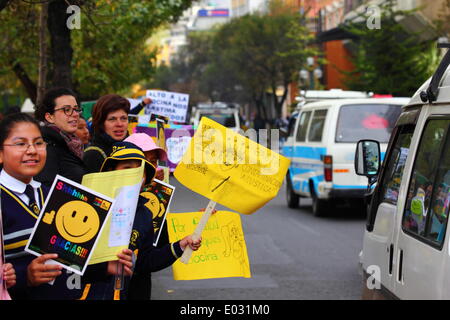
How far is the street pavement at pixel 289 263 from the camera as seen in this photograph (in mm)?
8688

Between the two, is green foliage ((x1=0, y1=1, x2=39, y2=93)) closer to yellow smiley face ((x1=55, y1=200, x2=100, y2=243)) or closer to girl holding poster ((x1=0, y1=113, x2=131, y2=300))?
girl holding poster ((x1=0, y1=113, x2=131, y2=300))

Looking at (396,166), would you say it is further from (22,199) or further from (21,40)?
(21,40)

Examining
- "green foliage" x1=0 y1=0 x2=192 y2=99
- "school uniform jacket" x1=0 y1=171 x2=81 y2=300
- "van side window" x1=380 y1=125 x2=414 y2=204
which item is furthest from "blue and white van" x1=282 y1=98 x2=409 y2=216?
"school uniform jacket" x1=0 y1=171 x2=81 y2=300

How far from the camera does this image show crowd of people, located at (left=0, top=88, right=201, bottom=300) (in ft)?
11.2

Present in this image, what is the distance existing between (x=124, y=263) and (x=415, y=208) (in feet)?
5.03

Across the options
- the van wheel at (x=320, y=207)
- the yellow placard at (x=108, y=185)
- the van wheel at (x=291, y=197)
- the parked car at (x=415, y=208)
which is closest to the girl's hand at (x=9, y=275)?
the yellow placard at (x=108, y=185)

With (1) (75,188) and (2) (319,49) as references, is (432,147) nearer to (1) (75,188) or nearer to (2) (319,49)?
(1) (75,188)

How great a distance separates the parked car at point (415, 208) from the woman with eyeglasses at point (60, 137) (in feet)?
5.44

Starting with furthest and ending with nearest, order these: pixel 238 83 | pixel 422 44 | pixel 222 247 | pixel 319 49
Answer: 1. pixel 238 83
2. pixel 319 49
3. pixel 422 44
4. pixel 222 247

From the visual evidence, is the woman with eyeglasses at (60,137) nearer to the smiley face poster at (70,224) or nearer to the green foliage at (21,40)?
the smiley face poster at (70,224)

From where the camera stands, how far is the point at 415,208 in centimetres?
433

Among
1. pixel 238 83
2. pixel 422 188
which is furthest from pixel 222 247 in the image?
pixel 238 83
